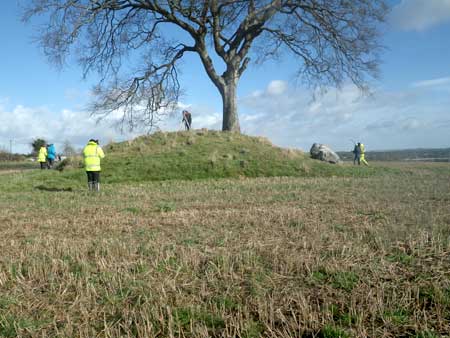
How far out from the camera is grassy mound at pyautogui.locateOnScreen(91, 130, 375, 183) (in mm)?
15828

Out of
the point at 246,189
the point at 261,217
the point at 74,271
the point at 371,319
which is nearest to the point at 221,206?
the point at 261,217

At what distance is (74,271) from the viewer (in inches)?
152

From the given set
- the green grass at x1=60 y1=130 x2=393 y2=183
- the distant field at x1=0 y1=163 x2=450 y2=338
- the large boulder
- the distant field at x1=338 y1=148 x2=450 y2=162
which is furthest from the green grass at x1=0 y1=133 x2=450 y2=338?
→ the distant field at x1=338 y1=148 x2=450 y2=162

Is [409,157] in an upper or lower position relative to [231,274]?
upper

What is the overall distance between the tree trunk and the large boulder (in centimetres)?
592

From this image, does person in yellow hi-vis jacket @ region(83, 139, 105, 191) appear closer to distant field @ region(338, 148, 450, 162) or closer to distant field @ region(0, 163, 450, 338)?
distant field @ region(0, 163, 450, 338)

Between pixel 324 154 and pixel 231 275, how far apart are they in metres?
21.5

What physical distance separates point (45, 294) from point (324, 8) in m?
19.6

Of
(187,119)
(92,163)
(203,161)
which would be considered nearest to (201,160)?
(203,161)

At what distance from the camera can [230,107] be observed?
70.3 feet

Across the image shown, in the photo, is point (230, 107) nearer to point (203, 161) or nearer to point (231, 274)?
point (203, 161)

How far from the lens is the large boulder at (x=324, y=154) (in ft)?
77.9

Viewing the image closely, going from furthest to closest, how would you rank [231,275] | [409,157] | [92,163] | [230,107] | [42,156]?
1. [409,157]
2. [42,156]
3. [230,107]
4. [92,163]
5. [231,275]

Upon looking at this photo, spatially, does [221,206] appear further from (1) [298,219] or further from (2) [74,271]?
(2) [74,271]
